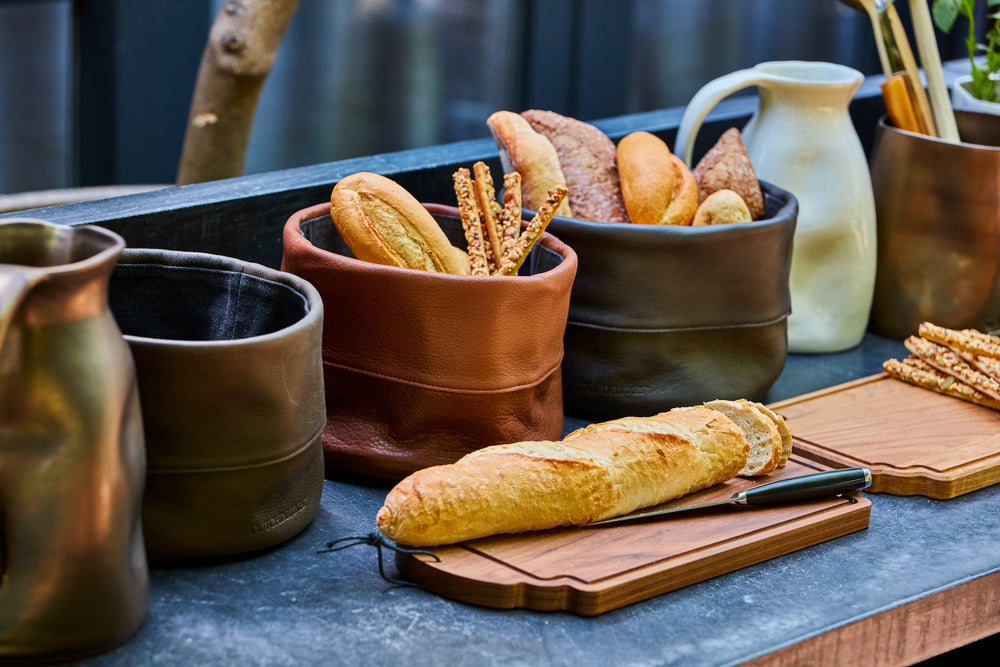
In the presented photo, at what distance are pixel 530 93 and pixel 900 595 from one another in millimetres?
2527

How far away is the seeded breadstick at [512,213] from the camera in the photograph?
43.1 inches

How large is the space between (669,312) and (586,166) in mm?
187

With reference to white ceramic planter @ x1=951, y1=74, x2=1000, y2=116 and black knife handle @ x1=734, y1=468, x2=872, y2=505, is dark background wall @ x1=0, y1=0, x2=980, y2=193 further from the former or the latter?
black knife handle @ x1=734, y1=468, x2=872, y2=505

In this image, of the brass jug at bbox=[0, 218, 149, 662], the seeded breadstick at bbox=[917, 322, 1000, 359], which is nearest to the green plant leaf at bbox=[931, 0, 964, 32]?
the seeded breadstick at bbox=[917, 322, 1000, 359]

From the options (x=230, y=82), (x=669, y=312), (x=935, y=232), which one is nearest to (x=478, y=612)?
(x=669, y=312)

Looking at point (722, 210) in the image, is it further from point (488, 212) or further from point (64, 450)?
point (64, 450)

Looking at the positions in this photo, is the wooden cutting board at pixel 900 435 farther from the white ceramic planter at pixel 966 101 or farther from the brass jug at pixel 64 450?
the brass jug at pixel 64 450

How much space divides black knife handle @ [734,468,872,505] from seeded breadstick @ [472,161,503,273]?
0.30 metres

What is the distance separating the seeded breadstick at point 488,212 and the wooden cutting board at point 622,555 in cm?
27

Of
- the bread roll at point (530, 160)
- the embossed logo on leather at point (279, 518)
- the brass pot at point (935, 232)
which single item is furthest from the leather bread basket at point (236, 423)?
the brass pot at point (935, 232)

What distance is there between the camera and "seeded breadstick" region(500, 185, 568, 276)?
3.43 ft

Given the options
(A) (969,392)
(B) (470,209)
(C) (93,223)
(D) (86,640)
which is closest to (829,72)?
(A) (969,392)

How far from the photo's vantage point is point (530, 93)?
3.29 meters

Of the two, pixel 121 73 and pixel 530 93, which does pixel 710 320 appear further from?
pixel 530 93
